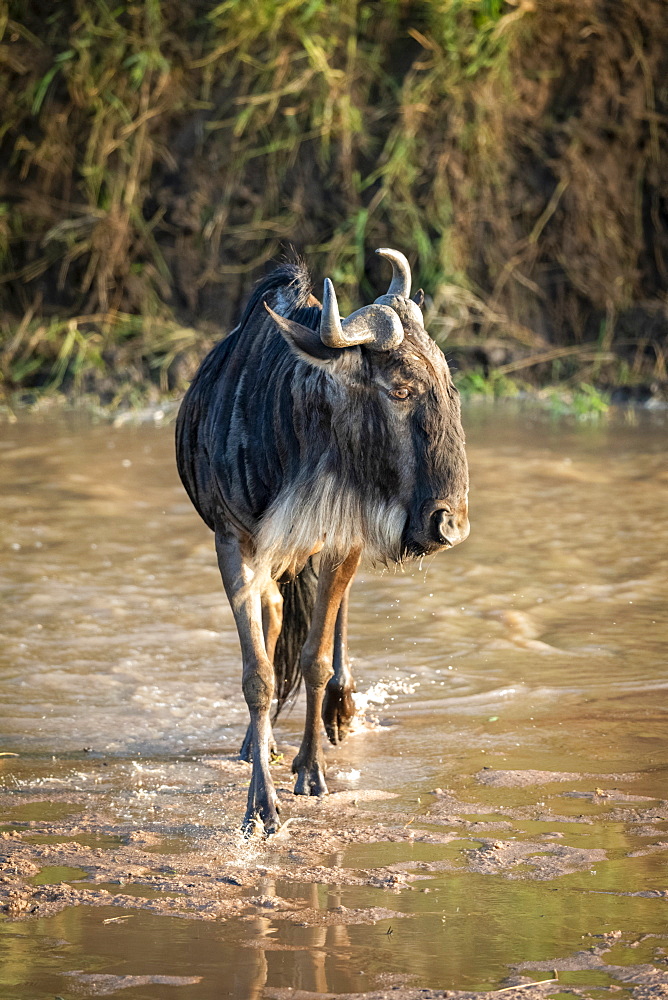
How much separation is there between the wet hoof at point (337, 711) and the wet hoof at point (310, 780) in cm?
41

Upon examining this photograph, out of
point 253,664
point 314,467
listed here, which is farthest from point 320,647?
point 314,467

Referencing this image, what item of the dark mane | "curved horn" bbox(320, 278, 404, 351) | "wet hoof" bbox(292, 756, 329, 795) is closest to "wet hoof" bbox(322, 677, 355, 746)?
"wet hoof" bbox(292, 756, 329, 795)

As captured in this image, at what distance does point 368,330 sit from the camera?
11.7ft

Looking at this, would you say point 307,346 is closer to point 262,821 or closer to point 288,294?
point 288,294

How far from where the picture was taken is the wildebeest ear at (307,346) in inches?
141

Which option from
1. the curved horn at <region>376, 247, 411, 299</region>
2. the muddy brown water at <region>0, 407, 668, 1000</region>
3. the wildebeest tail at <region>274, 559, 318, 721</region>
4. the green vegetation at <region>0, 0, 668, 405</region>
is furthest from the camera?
the green vegetation at <region>0, 0, 668, 405</region>

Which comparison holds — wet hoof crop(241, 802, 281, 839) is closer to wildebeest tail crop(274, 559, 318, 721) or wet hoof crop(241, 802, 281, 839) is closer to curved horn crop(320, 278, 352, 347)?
wildebeest tail crop(274, 559, 318, 721)

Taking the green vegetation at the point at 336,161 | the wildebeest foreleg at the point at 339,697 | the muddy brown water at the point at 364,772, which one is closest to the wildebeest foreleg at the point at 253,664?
the muddy brown water at the point at 364,772

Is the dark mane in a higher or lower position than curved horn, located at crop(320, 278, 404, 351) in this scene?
higher

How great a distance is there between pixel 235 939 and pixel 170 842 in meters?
0.64

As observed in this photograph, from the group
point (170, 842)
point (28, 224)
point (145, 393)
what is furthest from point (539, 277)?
point (170, 842)

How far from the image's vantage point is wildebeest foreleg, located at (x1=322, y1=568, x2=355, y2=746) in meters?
4.36

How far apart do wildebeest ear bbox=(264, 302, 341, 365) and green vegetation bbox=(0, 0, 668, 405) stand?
26.1 ft

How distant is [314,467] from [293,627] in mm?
958
